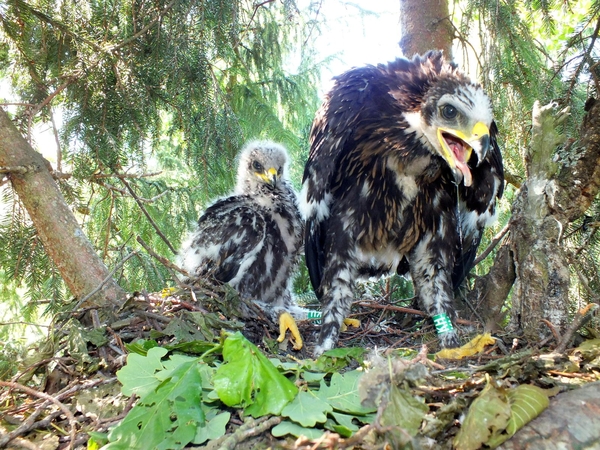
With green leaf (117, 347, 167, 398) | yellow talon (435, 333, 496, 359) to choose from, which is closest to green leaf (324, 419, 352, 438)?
green leaf (117, 347, 167, 398)

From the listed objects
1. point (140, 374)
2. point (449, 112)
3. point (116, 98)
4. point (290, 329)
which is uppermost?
point (116, 98)

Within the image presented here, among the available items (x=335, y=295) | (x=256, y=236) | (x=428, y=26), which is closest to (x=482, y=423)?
(x=335, y=295)

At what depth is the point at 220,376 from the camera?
144cm

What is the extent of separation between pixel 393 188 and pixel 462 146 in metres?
0.51

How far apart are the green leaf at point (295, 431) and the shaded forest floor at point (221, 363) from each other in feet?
0.05

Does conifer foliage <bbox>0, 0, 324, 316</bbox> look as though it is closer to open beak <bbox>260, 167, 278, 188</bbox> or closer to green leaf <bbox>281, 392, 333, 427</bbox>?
open beak <bbox>260, 167, 278, 188</bbox>

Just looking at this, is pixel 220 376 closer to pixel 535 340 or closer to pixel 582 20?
pixel 535 340

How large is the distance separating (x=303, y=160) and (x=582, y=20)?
2.77m

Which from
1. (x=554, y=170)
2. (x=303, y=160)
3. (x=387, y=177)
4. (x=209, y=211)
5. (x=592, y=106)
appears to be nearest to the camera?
(x=554, y=170)

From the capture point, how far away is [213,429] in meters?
1.35

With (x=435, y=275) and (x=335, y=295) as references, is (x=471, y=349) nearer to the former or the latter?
(x=435, y=275)

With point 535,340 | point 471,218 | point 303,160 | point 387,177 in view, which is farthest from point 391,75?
point 303,160

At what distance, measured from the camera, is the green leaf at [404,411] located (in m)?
1.18

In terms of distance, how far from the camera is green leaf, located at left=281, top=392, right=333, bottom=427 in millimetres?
1303
